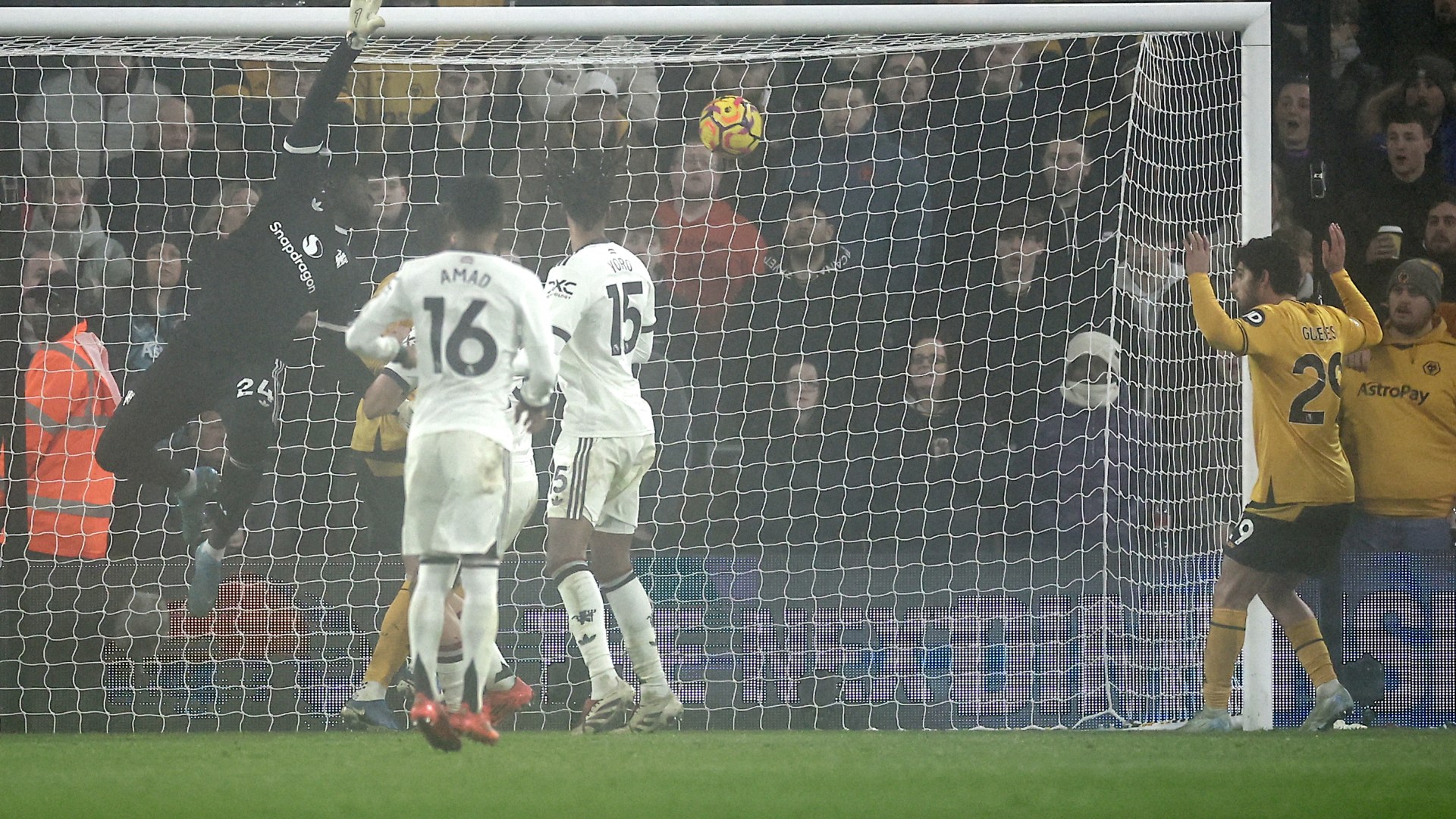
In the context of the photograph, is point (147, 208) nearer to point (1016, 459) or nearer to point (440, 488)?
point (440, 488)

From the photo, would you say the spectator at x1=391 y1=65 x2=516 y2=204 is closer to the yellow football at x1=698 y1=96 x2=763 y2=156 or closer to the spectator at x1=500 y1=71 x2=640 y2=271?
the spectator at x1=500 y1=71 x2=640 y2=271

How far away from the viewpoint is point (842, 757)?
5.34m

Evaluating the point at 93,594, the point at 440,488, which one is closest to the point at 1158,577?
the point at 440,488

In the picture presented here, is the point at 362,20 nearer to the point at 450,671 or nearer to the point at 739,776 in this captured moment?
the point at 450,671

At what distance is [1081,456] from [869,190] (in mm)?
1514

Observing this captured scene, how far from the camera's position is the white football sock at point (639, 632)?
6.05m

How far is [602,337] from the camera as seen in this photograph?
6.04 m

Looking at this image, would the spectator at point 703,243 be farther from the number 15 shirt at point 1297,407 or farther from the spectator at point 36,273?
the spectator at point 36,273

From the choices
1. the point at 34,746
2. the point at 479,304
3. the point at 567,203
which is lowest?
the point at 34,746

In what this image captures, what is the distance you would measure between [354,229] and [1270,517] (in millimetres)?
4002

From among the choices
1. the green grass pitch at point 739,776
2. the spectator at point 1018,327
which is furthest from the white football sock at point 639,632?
the spectator at point 1018,327

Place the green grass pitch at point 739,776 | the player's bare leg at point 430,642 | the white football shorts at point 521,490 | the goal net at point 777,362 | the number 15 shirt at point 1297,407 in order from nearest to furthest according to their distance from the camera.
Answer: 1. the green grass pitch at point 739,776
2. the player's bare leg at point 430,642
3. the white football shorts at point 521,490
4. the number 15 shirt at point 1297,407
5. the goal net at point 777,362

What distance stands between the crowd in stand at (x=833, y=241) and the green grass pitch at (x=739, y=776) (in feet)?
4.68

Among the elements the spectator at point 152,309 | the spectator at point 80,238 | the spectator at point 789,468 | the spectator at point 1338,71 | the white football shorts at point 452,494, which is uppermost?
the spectator at point 1338,71
